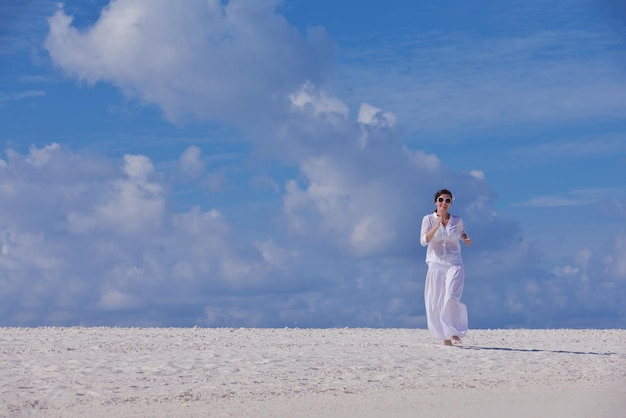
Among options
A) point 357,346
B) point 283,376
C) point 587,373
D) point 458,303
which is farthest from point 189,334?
point 587,373

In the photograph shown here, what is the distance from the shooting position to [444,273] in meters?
16.2

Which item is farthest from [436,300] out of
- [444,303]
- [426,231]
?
[426,231]

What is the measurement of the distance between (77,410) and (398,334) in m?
10.9

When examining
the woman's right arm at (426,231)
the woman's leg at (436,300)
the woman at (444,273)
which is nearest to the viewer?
the woman's right arm at (426,231)

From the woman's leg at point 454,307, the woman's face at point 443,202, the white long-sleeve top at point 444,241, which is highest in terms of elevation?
the woman's face at point 443,202

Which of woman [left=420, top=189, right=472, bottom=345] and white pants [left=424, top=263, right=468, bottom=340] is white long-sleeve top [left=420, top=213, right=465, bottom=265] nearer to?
woman [left=420, top=189, right=472, bottom=345]

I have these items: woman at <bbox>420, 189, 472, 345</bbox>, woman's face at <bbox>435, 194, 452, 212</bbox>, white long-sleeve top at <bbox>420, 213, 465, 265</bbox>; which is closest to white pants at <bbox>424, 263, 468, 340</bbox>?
woman at <bbox>420, 189, 472, 345</bbox>

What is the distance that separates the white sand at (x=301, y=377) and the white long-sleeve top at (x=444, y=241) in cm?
165

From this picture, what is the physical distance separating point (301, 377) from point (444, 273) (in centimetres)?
549

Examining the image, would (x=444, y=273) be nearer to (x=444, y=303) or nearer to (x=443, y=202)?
(x=444, y=303)

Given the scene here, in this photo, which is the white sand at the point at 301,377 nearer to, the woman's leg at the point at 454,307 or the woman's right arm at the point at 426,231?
the woman's leg at the point at 454,307

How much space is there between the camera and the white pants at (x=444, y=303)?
52.4 feet

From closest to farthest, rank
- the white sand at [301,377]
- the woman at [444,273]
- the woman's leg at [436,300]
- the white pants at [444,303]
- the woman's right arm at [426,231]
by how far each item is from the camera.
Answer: the white sand at [301,377]
the woman's right arm at [426,231]
the woman at [444,273]
the white pants at [444,303]
the woman's leg at [436,300]

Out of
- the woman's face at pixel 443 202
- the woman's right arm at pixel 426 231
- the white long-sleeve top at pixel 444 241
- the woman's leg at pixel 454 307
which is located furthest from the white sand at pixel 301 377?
the woman's face at pixel 443 202
